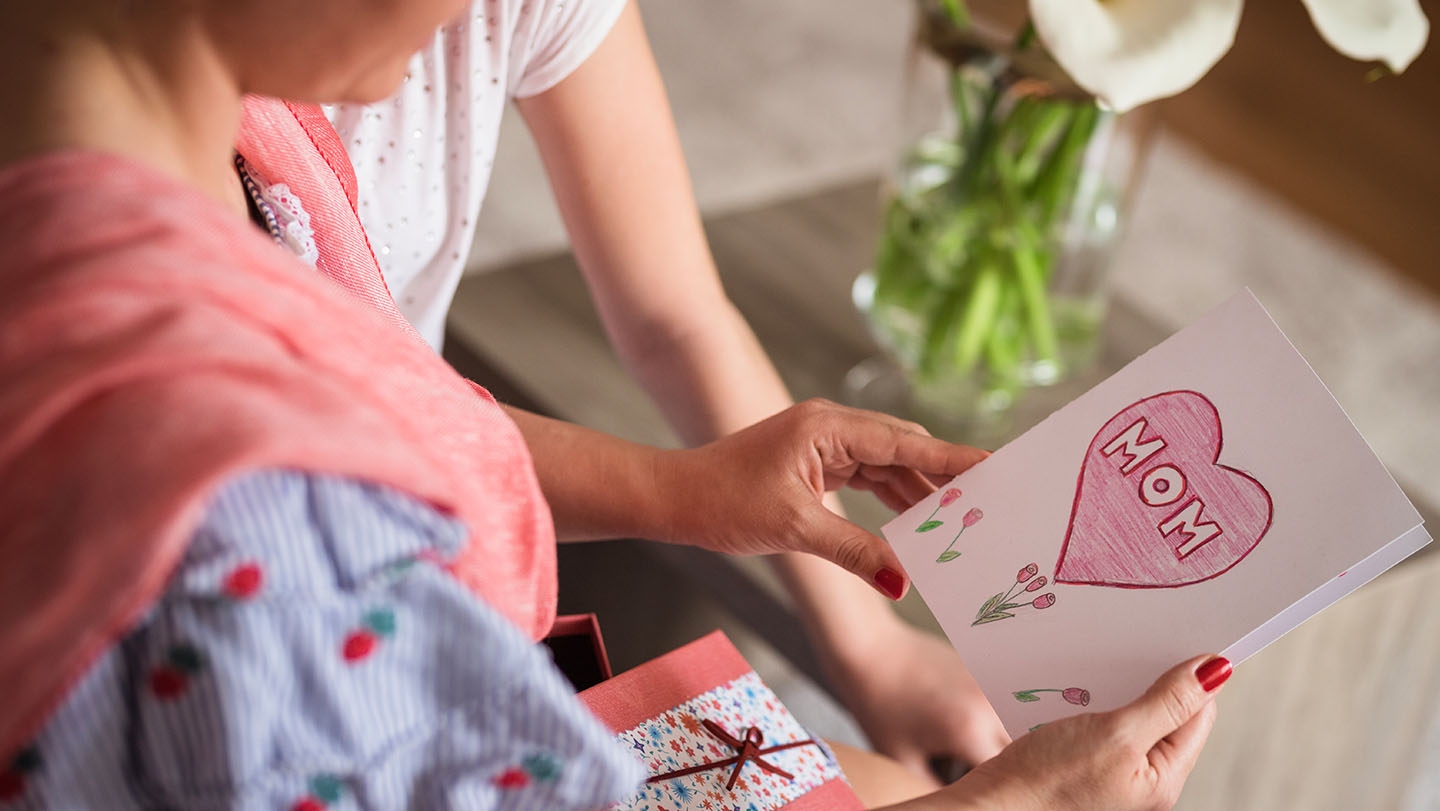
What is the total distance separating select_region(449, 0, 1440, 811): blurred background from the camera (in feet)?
3.77

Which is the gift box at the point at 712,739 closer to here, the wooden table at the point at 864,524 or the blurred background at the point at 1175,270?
the blurred background at the point at 1175,270

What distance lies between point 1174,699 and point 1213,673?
25 millimetres

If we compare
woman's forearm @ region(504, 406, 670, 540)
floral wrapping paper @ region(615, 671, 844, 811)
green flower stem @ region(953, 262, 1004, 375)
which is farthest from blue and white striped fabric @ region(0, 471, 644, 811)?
green flower stem @ region(953, 262, 1004, 375)

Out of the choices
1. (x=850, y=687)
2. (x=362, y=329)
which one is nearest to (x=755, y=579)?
(x=850, y=687)

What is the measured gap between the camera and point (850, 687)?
0.99 m

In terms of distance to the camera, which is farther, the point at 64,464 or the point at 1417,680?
the point at 1417,680

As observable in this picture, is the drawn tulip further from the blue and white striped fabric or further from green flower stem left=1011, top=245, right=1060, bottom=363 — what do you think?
green flower stem left=1011, top=245, right=1060, bottom=363

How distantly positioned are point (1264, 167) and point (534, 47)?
2.20 metres

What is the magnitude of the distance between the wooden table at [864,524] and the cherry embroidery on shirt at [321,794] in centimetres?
59

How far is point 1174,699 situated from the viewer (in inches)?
25.5

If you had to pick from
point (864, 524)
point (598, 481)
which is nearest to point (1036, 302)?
point (864, 524)

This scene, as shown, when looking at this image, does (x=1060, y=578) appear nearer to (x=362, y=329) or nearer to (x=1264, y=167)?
(x=362, y=329)

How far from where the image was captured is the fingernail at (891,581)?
0.74 m

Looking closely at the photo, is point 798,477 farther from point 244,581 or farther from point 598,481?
point 244,581
